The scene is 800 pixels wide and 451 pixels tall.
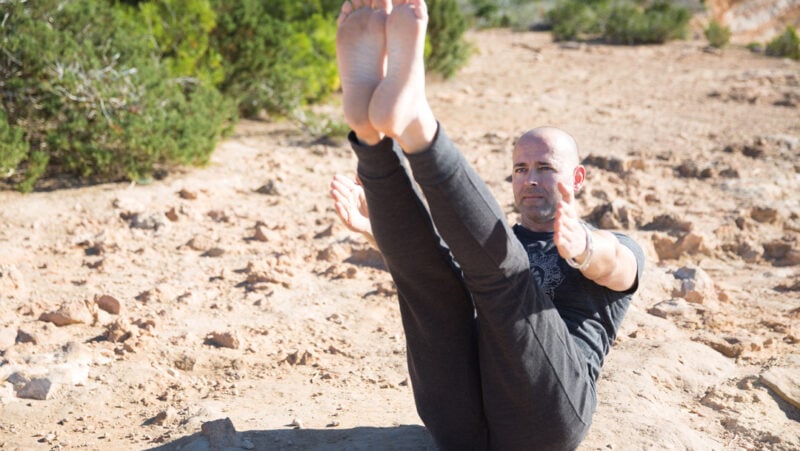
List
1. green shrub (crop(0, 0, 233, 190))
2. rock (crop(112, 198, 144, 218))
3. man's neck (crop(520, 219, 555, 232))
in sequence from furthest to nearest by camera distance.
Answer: green shrub (crop(0, 0, 233, 190)) → rock (crop(112, 198, 144, 218)) → man's neck (crop(520, 219, 555, 232))

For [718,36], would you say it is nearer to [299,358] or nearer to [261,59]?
[261,59]

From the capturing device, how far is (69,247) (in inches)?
191

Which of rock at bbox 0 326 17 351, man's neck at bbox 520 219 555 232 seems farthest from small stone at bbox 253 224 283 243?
man's neck at bbox 520 219 555 232

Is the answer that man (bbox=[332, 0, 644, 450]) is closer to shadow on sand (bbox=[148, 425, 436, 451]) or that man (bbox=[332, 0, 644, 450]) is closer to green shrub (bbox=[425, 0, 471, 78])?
shadow on sand (bbox=[148, 425, 436, 451])

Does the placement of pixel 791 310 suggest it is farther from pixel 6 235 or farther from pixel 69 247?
pixel 6 235

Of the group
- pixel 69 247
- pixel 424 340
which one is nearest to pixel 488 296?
pixel 424 340

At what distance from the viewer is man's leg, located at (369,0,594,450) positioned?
2.20m

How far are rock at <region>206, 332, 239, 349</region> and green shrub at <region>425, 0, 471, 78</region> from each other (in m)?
6.08

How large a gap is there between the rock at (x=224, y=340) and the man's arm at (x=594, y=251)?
1696 millimetres

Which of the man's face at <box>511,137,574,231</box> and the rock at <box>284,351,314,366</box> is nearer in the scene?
the man's face at <box>511,137,574,231</box>

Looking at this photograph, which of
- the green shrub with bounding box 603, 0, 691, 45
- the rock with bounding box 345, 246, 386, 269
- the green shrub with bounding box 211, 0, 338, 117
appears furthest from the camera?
the green shrub with bounding box 603, 0, 691, 45

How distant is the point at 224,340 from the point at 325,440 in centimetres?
97

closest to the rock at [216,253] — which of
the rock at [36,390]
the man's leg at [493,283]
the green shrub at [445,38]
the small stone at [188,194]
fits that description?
the small stone at [188,194]

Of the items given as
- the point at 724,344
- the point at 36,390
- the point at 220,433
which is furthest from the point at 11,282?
the point at 724,344
